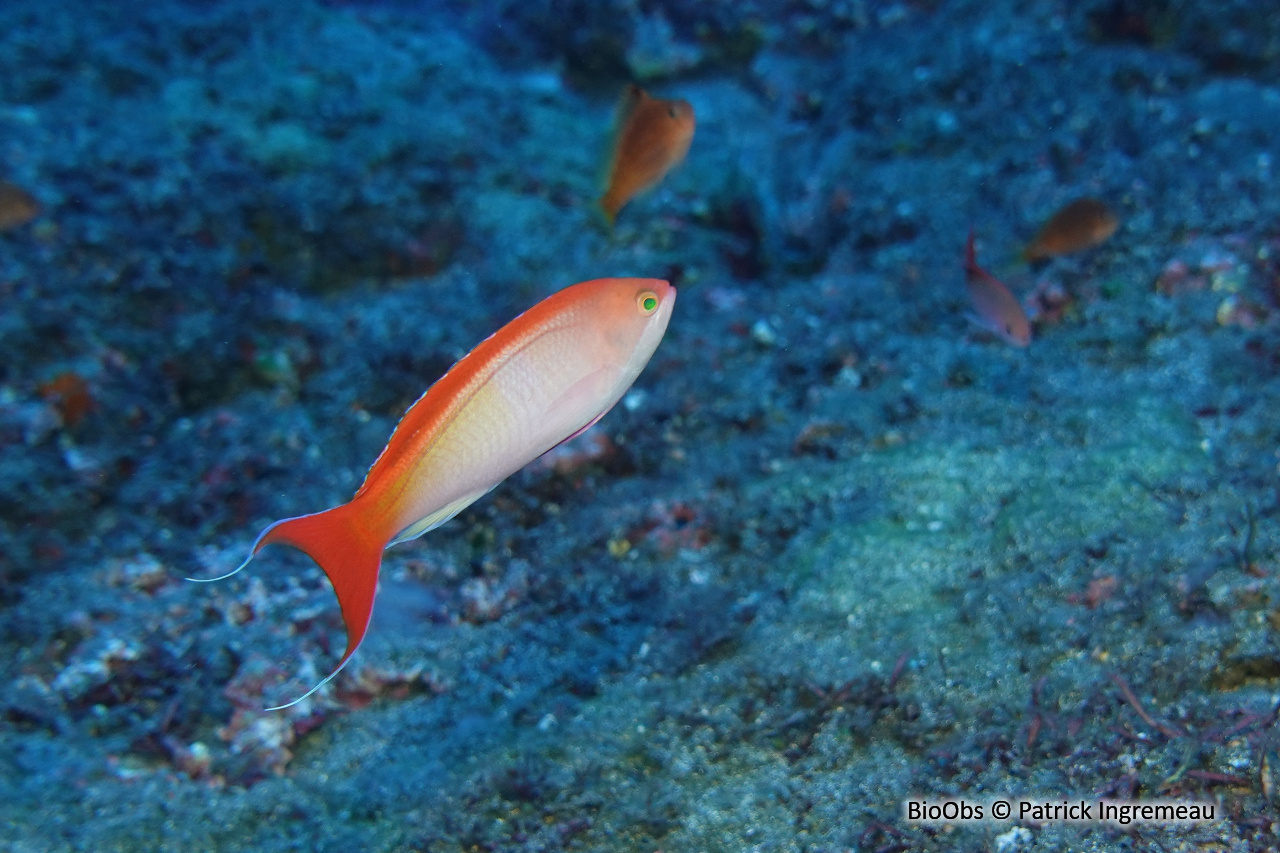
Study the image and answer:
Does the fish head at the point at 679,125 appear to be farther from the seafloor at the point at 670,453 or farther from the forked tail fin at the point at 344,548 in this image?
the forked tail fin at the point at 344,548

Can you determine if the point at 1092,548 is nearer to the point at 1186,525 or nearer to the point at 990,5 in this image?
the point at 1186,525

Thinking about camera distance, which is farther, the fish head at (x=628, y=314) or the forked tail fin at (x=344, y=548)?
the fish head at (x=628, y=314)

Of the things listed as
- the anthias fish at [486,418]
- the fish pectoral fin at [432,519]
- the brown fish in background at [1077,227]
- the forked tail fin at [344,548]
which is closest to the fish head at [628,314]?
the anthias fish at [486,418]

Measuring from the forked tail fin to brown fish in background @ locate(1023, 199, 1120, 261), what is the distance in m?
3.67

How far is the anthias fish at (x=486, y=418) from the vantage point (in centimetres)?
146

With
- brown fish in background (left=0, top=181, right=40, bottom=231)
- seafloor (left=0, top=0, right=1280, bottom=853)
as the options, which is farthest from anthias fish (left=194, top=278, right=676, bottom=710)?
brown fish in background (left=0, top=181, right=40, bottom=231)

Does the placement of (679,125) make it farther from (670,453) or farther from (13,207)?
(13,207)

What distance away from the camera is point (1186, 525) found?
2.57 m

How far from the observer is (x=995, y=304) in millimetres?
3268

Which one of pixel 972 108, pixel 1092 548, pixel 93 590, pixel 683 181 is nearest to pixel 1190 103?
pixel 972 108

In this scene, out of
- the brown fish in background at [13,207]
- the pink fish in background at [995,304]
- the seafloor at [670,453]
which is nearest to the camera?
the seafloor at [670,453]

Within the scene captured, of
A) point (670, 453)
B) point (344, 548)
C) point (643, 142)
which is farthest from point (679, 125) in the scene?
point (344, 548)

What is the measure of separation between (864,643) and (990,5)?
19.4ft

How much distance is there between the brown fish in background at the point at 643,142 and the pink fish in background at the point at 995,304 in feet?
4.79
